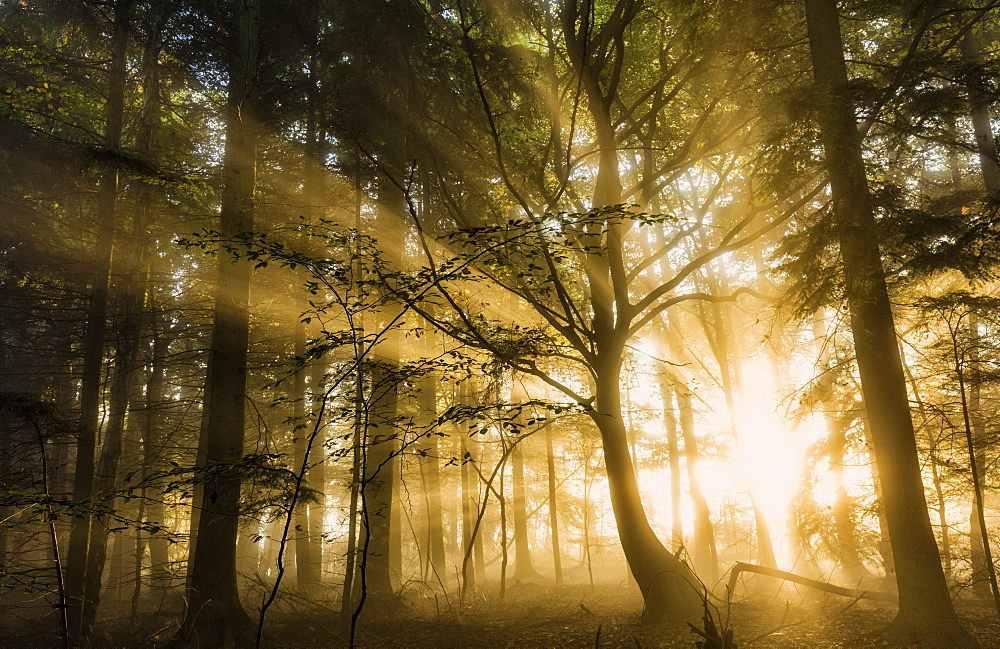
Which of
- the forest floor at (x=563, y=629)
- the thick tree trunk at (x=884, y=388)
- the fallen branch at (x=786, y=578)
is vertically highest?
the thick tree trunk at (x=884, y=388)

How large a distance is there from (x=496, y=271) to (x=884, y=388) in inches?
216

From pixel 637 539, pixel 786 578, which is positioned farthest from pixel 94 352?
pixel 786 578

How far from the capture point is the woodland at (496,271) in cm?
705


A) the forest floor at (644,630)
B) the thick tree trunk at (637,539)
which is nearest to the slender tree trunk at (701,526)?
the forest floor at (644,630)

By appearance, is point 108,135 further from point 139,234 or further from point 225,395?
point 225,395

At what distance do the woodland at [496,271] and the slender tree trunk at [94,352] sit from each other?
0.06 m

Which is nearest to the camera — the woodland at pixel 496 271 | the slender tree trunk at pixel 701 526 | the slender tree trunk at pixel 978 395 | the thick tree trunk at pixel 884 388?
the thick tree trunk at pixel 884 388

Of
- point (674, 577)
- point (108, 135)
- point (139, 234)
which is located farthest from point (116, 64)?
point (674, 577)

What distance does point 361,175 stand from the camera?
12453 millimetres

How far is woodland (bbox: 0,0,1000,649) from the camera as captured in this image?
7055 millimetres

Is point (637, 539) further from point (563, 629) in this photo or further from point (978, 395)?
point (978, 395)

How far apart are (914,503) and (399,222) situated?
34.7 feet

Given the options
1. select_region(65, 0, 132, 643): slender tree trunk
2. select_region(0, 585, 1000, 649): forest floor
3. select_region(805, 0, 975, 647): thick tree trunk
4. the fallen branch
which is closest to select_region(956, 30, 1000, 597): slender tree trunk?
select_region(0, 585, 1000, 649): forest floor

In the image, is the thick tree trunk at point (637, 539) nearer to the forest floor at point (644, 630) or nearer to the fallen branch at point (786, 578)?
the forest floor at point (644, 630)
